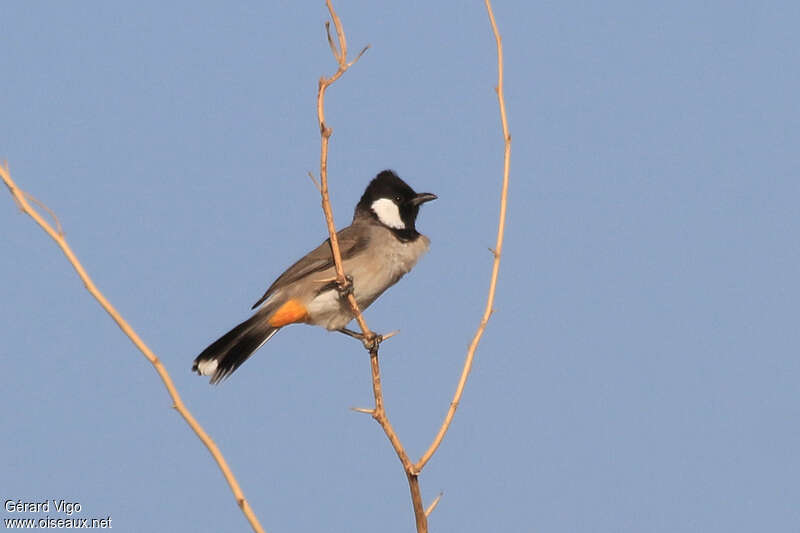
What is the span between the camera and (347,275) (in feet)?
19.2

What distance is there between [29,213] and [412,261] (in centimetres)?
398

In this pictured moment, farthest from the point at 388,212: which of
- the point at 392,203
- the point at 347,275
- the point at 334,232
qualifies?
the point at 334,232

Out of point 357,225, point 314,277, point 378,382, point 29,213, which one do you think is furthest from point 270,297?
point 29,213

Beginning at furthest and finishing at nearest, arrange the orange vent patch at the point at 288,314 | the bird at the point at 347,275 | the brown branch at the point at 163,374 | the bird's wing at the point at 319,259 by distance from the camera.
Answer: the bird's wing at the point at 319,259, the orange vent patch at the point at 288,314, the bird at the point at 347,275, the brown branch at the point at 163,374

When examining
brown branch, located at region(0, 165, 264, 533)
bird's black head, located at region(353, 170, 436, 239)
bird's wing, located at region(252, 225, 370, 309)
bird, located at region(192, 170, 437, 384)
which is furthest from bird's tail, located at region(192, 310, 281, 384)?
brown branch, located at region(0, 165, 264, 533)

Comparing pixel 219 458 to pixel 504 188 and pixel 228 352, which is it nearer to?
pixel 504 188

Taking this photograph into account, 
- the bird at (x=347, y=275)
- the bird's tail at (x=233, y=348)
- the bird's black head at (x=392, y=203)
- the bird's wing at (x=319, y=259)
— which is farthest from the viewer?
the bird's black head at (x=392, y=203)

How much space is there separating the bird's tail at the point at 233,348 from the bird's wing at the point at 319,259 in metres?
0.26

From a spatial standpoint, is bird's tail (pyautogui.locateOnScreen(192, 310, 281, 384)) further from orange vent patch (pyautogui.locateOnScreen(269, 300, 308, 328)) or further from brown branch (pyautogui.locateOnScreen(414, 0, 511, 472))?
brown branch (pyautogui.locateOnScreen(414, 0, 511, 472))

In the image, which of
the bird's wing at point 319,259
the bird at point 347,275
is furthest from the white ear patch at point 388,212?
the bird's wing at point 319,259

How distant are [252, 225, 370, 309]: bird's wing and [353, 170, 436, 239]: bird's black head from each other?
27 cm

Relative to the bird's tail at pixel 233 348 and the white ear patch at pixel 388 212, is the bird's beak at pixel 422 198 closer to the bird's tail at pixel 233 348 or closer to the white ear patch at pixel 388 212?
the white ear patch at pixel 388 212

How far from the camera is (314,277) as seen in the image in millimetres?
5969

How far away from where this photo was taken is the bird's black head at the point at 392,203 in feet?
21.7
